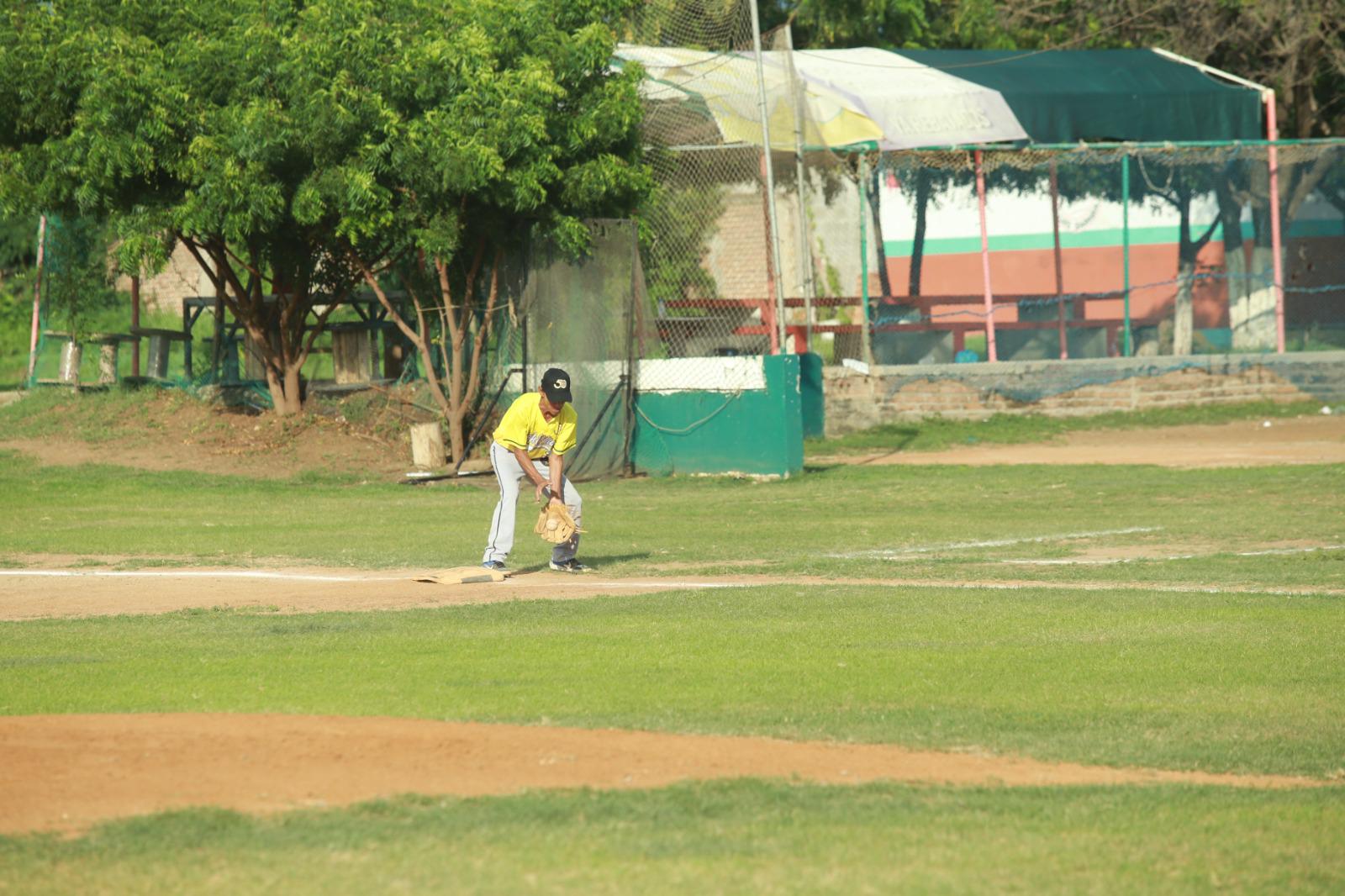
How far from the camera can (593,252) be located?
20.3m

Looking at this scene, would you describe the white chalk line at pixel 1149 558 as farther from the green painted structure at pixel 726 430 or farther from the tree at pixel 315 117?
the tree at pixel 315 117

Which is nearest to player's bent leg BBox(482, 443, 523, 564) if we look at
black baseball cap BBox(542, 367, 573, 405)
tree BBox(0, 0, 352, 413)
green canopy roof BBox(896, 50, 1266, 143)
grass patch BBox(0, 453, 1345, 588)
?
black baseball cap BBox(542, 367, 573, 405)

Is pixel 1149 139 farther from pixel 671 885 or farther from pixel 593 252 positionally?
pixel 671 885

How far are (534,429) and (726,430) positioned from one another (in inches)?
325

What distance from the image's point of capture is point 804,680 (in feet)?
26.5

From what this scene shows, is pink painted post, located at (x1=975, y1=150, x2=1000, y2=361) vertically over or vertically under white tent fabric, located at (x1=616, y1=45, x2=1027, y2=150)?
under

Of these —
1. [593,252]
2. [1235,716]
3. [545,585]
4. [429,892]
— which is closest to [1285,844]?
[1235,716]

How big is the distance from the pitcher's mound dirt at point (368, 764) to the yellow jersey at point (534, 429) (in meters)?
5.14

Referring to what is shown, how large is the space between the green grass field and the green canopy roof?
510 inches

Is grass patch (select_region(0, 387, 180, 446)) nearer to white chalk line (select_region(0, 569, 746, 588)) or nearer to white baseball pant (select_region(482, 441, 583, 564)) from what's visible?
white chalk line (select_region(0, 569, 746, 588))

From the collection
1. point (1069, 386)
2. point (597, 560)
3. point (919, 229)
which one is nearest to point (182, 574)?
point (597, 560)

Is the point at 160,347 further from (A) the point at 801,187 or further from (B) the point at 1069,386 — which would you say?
(B) the point at 1069,386

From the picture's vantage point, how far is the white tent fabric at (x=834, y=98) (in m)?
22.5

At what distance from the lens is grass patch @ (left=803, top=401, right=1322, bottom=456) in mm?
23172
